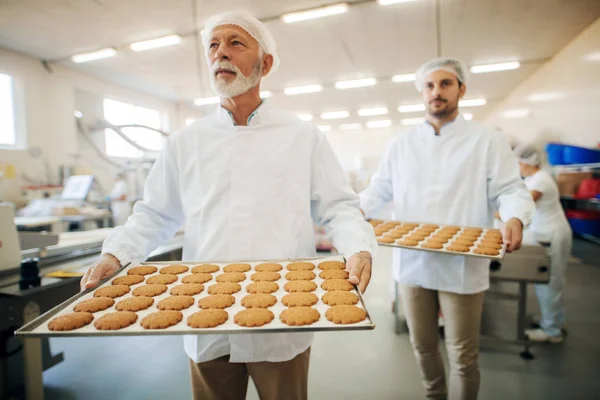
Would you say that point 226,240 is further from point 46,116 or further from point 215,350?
point 46,116

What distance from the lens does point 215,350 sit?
1051mm

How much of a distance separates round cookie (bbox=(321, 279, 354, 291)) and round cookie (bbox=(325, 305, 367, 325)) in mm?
118

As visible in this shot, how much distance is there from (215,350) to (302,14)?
4746 mm

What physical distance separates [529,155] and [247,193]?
287cm

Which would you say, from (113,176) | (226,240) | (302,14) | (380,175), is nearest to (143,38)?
(302,14)

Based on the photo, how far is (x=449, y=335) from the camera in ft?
5.00

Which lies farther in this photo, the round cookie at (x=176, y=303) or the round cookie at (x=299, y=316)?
the round cookie at (x=176, y=303)

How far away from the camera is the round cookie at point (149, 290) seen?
1079mm

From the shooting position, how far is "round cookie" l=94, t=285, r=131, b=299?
1.04 meters

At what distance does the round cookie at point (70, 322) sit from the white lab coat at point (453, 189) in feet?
4.56

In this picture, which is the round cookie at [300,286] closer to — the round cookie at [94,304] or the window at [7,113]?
the round cookie at [94,304]

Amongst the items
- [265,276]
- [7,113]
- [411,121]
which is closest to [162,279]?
[265,276]

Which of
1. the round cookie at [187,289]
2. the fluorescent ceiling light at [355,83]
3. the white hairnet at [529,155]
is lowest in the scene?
the round cookie at [187,289]

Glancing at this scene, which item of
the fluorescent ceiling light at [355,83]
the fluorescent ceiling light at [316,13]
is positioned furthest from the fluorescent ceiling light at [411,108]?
the fluorescent ceiling light at [316,13]
